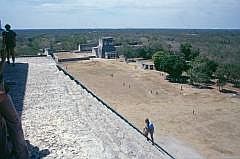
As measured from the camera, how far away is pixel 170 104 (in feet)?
93.2

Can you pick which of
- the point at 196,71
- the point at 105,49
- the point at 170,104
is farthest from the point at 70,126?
the point at 105,49

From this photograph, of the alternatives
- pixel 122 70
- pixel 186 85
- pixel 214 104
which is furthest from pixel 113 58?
pixel 214 104

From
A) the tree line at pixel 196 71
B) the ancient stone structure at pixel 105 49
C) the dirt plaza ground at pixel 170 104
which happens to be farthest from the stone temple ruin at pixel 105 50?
the tree line at pixel 196 71

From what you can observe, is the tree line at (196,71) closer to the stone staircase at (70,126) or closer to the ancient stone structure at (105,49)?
the ancient stone structure at (105,49)

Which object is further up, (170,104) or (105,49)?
(105,49)

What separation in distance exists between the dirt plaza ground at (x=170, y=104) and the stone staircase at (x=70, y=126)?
7.79 m

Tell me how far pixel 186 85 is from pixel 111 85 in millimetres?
7664

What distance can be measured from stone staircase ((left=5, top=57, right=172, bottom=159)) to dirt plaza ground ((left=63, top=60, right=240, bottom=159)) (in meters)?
7.79

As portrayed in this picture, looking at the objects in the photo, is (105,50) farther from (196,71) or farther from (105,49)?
(196,71)

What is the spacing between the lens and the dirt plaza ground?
19.6 meters

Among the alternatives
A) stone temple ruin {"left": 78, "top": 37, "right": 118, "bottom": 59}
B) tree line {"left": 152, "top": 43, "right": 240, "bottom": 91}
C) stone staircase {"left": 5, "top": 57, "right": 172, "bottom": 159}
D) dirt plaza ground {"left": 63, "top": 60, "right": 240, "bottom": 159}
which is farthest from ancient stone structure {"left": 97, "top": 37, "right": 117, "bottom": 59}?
stone staircase {"left": 5, "top": 57, "right": 172, "bottom": 159}

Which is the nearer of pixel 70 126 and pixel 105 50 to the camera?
pixel 70 126

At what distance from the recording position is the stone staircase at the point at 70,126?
6711mm

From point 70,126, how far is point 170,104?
21.0 meters
